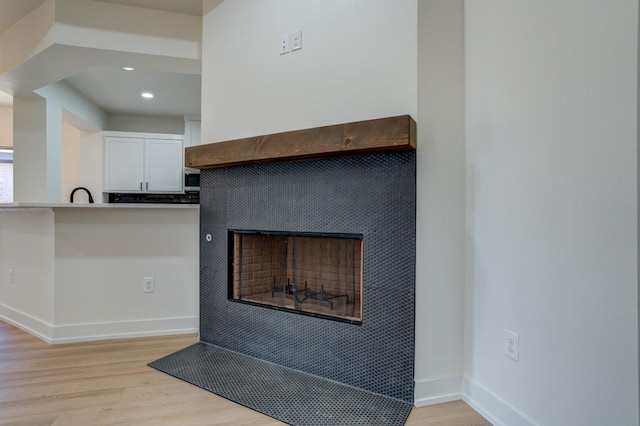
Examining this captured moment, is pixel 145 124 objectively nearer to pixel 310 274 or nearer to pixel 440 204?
pixel 310 274

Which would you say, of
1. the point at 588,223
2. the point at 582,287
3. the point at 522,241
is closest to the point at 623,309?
the point at 582,287

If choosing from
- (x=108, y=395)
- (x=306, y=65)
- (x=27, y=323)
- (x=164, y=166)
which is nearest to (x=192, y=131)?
(x=164, y=166)

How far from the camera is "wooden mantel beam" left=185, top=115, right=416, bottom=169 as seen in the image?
5.62ft

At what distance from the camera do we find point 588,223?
1.25 meters

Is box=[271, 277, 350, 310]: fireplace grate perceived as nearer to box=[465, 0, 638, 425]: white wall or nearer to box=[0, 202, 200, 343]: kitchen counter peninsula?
box=[465, 0, 638, 425]: white wall

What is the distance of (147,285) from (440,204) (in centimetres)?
236

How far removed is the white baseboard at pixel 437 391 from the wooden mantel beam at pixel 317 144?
1.20m

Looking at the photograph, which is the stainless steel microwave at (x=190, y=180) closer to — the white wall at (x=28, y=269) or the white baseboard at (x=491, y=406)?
the white wall at (x=28, y=269)

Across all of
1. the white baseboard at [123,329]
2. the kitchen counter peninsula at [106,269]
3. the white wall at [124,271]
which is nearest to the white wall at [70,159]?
the kitchen counter peninsula at [106,269]

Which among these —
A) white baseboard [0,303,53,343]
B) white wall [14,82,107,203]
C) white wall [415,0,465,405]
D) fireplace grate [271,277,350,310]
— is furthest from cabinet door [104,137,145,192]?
white wall [415,0,465,405]

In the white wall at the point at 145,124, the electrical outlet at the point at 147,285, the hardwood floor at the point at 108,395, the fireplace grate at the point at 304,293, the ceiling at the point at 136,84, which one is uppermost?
the ceiling at the point at 136,84

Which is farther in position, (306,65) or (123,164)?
(123,164)

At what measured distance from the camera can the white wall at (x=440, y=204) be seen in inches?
71.7

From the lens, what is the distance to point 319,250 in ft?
7.53
